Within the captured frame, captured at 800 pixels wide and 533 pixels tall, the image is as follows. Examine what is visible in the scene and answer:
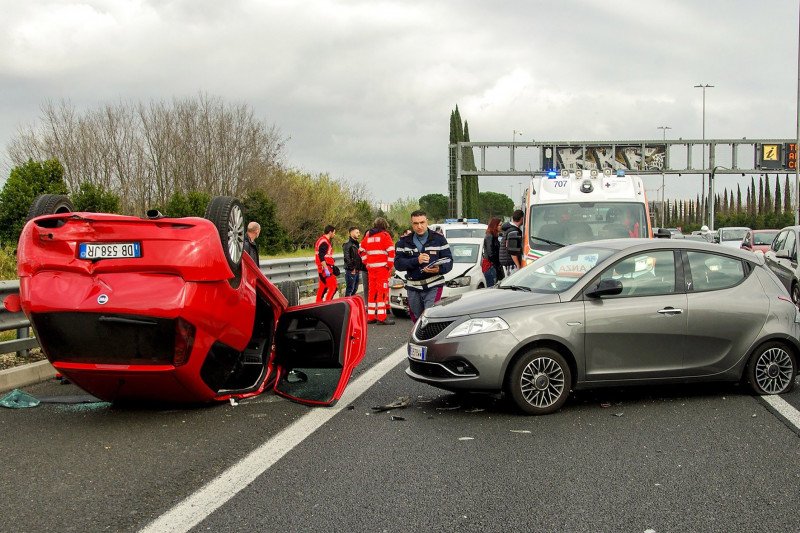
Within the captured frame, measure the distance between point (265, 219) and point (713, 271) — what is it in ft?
103

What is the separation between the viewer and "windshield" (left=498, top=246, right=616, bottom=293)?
25.7 ft

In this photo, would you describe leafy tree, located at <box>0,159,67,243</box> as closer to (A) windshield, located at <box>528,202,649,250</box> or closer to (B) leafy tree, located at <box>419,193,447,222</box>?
(A) windshield, located at <box>528,202,649,250</box>

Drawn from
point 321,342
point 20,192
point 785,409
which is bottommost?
point 785,409

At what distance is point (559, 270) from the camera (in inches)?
321

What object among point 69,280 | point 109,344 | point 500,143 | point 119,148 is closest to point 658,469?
point 109,344

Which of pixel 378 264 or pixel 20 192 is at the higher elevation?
pixel 20 192

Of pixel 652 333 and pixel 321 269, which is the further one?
pixel 321 269

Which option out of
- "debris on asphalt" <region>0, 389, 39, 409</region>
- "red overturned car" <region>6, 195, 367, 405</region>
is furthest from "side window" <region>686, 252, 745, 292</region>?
"debris on asphalt" <region>0, 389, 39, 409</region>

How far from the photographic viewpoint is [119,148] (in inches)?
1706

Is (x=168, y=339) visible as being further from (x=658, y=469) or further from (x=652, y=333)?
(x=652, y=333)

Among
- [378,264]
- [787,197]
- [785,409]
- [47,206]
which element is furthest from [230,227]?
[787,197]

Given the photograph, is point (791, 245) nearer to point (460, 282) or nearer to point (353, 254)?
point (460, 282)

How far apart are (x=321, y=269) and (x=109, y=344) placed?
11082 millimetres

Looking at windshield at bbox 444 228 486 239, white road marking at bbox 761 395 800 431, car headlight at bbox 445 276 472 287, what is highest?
windshield at bbox 444 228 486 239
